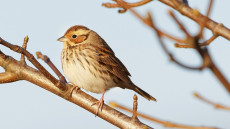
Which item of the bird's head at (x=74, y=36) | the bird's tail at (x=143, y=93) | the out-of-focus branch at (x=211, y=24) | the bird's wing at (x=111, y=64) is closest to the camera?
the out-of-focus branch at (x=211, y=24)

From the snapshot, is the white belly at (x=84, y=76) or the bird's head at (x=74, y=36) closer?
the white belly at (x=84, y=76)

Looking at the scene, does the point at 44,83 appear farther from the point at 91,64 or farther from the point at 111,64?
the point at 111,64

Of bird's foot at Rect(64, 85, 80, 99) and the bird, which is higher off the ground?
the bird

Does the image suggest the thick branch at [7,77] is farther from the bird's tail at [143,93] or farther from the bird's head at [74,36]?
the bird's tail at [143,93]

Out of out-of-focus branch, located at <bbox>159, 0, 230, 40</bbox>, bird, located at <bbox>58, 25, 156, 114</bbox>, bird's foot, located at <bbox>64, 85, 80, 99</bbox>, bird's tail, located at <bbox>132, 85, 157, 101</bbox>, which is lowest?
bird's foot, located at <bbox>64, 85, 80, 99</bbox>

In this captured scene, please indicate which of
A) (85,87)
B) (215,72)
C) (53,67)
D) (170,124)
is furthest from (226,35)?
(85,87)

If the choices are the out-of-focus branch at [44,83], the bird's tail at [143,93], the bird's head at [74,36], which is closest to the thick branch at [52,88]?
the out-of-focus branch at [44,83]

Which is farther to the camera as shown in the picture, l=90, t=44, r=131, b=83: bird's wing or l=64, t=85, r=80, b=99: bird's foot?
l=90, t=44, r=131, b=83: bird's wing

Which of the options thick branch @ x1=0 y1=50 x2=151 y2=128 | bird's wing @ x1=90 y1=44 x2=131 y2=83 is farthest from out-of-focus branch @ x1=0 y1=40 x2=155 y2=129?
bird's wing @ x1=90 y1=44 x2=131 y2=83

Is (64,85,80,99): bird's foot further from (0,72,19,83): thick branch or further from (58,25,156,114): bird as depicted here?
(58,25,156,114): bird
